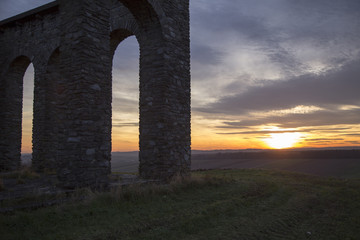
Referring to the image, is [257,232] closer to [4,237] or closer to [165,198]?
[165,198]

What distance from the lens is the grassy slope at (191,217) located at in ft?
Answer: 15.2

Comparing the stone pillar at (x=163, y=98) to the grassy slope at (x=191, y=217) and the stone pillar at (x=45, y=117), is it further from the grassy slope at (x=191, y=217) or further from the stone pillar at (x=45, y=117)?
the stone pillar at (x=45, y=117)

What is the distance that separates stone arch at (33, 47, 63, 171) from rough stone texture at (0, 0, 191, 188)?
46mm

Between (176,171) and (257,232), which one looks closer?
(257,232)

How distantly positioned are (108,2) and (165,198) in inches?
A: 227

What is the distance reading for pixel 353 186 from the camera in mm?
10266

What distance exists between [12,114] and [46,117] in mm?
2740

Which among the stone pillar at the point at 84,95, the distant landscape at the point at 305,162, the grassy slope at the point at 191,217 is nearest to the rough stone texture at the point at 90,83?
the stone pillar at the point at 84,95

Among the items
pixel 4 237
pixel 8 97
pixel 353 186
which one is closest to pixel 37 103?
pixel 8 97

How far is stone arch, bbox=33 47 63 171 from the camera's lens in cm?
1353

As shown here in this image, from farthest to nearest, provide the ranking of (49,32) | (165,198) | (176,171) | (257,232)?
(49,32), (176,171), (165,198), (257,232)

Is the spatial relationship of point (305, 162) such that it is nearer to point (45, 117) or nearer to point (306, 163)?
point (306, 163)

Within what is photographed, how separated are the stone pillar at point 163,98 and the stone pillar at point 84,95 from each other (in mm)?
2214

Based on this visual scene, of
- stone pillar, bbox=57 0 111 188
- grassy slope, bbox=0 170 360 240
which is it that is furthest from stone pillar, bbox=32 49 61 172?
grassy slope, bbox=0 170 360 240
